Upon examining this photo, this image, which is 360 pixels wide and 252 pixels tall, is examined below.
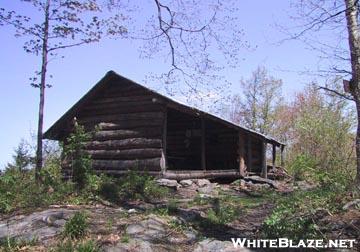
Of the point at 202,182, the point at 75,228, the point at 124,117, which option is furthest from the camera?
the point at 124,117

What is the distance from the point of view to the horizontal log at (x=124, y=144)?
17.5 metres

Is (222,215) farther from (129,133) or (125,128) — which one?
(125,128)

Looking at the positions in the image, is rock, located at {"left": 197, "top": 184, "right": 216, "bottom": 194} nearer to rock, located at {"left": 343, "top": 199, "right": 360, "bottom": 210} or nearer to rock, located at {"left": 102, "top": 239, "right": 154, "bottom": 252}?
rock, located at {"left": 343, "top": 199, "right": 360, "bottom": 210}

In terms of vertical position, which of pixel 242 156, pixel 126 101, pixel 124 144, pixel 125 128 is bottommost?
pixel 242 156

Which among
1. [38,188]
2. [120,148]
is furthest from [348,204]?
[120,148]

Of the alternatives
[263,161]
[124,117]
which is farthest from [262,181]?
[124,117]

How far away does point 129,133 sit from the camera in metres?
18.2

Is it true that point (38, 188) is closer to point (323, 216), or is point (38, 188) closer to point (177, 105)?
point (177, 105)

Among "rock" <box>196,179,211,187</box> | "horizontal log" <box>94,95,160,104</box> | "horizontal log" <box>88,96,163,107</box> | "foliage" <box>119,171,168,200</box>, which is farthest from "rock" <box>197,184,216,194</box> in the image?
"horizontal log" <box>94,95,160,104</box>

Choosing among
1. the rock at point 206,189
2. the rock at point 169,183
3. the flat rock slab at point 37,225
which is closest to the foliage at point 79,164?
the flat rock slab at point 37,225

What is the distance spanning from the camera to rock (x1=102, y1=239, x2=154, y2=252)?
7746mm

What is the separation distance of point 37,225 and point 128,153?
8916mm

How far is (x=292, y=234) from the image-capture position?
762 centimetres

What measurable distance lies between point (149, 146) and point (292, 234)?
10511mm
